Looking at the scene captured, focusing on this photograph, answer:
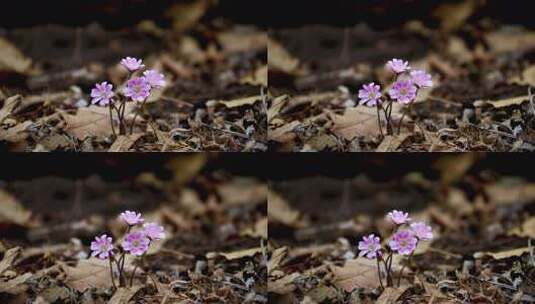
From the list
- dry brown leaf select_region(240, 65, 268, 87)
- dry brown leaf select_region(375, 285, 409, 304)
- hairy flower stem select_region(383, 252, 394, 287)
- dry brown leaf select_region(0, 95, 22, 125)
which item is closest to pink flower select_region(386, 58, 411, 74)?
dry brown leaf select_region(240, 65, 268, 87)

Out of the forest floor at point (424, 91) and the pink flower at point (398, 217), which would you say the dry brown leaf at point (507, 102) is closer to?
the forest floor at point (424, 91)

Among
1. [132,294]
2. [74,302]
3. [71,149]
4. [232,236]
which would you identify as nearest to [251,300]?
[232,236]

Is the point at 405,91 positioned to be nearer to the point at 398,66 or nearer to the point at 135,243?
the point at 398,66

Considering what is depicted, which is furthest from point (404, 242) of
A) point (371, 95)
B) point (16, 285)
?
point (16, 285)

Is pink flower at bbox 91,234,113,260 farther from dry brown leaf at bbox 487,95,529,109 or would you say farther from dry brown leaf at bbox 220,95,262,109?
dry brown leaf at bbox 487,95,529,109

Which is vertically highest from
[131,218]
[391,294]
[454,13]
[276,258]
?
[454,13]

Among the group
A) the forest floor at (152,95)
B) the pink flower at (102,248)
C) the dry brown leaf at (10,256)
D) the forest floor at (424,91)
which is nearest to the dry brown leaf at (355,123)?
the forest floor at (424,91)
